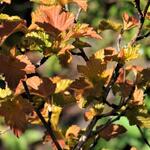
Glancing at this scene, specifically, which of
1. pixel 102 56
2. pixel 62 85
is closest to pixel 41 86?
pixel 62 85

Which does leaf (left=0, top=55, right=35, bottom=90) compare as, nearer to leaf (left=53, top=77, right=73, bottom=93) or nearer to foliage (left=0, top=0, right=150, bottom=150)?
foliage (left=0, top=0, right=150, bottom=150)

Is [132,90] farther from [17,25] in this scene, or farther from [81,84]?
[17,25]

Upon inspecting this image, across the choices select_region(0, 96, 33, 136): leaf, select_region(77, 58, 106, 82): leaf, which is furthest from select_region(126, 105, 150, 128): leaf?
select_region(0, 96, 33, 136): leaf

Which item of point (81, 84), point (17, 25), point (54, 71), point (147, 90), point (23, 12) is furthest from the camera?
point (54, 71)

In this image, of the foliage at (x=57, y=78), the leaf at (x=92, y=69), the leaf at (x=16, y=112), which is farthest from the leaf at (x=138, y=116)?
the leaf at (x=16, y=112)

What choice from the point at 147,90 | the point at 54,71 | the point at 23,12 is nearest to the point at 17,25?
the point at 147,90

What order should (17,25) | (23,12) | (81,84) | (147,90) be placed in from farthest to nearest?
(23,12) < (147,90) < (81,84) < (17,25)

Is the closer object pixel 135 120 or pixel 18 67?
pixel 18 67
